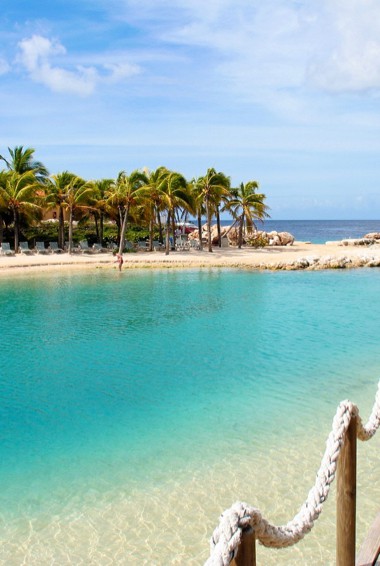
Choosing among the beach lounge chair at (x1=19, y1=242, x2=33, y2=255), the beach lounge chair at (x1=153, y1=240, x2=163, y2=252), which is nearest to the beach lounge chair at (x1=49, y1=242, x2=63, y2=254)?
the beach lounge chair at (x1=19, y1=242, x2=33, y2=255)

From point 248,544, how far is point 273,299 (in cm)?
2392

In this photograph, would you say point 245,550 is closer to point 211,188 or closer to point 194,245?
point 211,188

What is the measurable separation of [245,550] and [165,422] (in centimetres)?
823

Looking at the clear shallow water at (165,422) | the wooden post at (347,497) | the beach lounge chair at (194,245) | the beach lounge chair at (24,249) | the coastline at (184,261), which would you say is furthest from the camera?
the beach lounge chair at (194,245)

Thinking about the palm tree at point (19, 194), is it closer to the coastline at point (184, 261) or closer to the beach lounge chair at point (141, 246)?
the coastline at point (184, 261)

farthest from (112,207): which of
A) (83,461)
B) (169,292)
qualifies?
(83,461)

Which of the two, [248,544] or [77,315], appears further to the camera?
[77,315]

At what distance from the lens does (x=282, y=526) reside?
3.07 metres

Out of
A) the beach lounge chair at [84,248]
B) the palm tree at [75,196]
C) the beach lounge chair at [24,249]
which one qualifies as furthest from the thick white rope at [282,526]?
the beach lounge chair at [84,248]

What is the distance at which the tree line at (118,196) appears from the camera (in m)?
44.8

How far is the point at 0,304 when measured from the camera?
24.9m

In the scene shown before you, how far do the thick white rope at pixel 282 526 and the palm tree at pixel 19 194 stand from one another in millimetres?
41610

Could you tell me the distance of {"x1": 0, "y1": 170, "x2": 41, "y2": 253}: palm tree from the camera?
43062 millimetres

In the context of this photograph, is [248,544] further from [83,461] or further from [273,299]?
[273,299]
